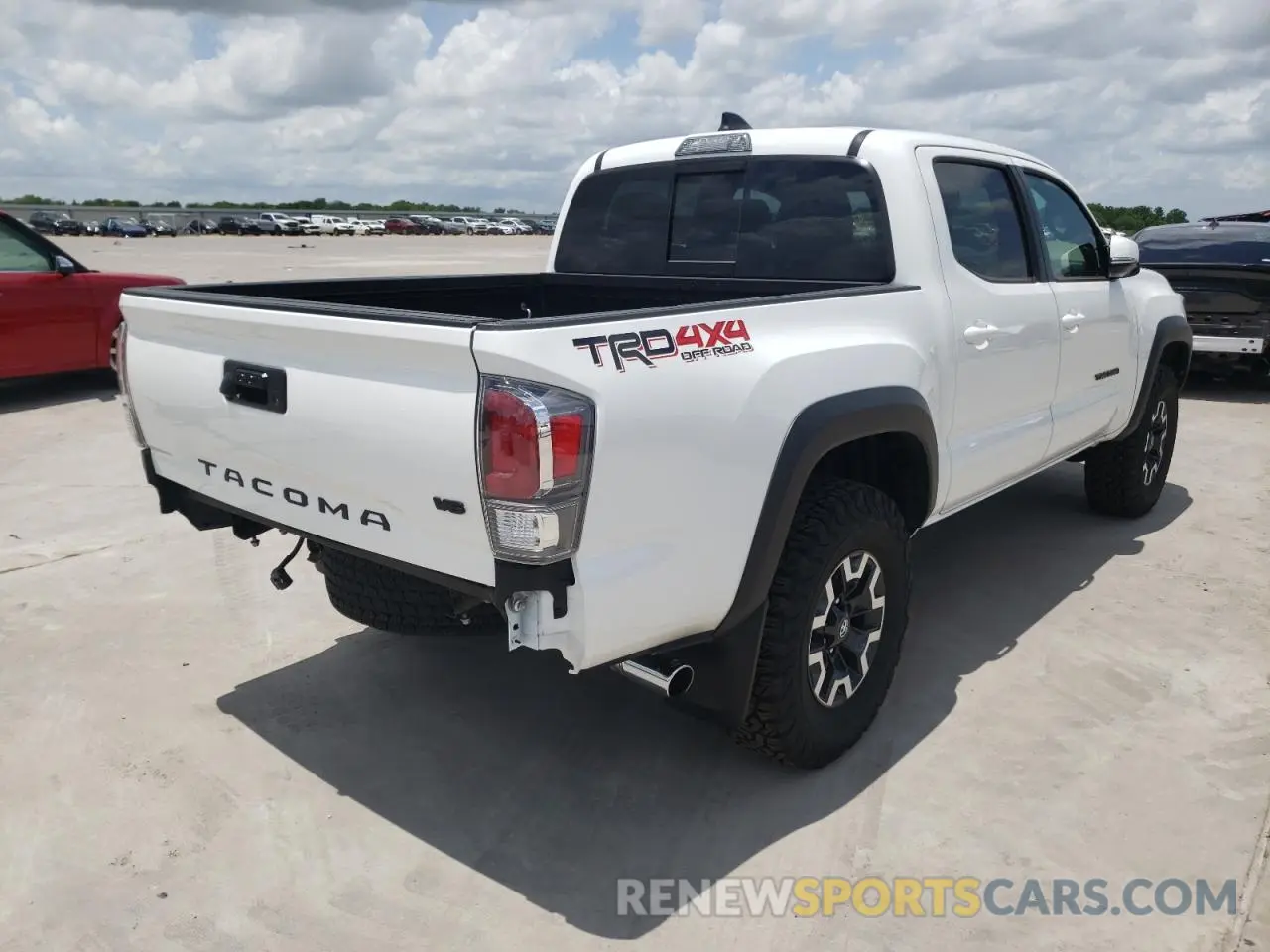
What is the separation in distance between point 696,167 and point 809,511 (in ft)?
5.78

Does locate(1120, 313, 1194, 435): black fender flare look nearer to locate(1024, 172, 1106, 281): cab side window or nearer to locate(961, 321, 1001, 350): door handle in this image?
locate(1024, 172, 1106, 281): cab side window

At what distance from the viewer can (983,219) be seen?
13.5 ft

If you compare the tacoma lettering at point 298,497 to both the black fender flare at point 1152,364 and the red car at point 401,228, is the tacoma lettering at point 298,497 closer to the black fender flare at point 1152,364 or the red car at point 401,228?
the black fender flare at point 1152,364

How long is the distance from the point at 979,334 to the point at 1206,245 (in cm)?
740

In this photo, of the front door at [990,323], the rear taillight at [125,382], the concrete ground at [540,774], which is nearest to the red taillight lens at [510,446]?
the concrete ground at [540,774]

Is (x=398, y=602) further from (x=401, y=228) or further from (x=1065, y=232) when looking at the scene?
(x=401, y=228)

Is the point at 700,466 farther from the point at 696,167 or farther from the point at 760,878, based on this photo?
the point at 696,167

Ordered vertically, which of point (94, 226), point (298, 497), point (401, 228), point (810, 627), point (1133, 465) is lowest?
point (401, 228)

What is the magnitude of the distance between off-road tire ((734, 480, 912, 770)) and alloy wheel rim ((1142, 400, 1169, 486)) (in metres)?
3.02

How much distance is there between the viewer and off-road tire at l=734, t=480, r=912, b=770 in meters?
3.00

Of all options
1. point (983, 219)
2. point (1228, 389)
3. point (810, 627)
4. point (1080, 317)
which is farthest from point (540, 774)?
point (1228, 389)

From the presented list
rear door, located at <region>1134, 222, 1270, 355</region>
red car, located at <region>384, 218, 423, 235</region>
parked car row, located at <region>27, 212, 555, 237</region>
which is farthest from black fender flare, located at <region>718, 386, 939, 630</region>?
red car, located at <region>384, 218, 423, 235</region>

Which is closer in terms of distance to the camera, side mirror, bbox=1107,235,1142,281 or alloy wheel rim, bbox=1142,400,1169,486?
side mirror, bbox=1107,235,1142,281

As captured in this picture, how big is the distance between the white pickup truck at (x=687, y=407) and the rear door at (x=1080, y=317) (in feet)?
0.08
